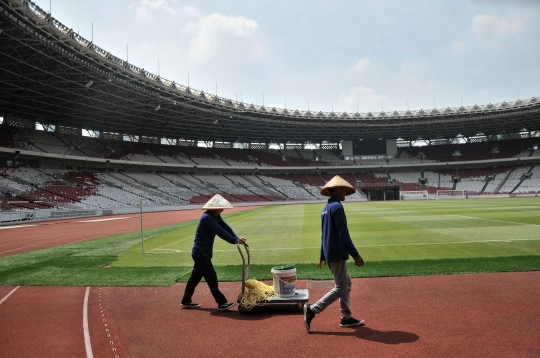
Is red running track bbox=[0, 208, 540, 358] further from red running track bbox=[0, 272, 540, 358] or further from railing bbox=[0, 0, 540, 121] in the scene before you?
railing bbox=[0, 0, 540, 121]

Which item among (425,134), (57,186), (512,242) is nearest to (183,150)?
(57,186)

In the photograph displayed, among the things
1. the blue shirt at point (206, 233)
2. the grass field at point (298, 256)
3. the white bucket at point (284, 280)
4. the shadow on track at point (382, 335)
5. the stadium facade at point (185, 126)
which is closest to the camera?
the shadow on track at point (382, 335)

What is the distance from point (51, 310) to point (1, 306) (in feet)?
4.34

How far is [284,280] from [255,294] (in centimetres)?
56

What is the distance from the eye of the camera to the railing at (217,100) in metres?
25.2

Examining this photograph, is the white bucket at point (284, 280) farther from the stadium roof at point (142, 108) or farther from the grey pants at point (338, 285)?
the stadium roof at point (142, 108)

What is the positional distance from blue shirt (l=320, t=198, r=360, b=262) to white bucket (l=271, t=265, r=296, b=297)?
1.05m

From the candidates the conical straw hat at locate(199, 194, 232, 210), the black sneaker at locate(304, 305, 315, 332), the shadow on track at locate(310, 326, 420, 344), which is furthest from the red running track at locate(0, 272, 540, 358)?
the conical straw hat at locate(199, 194, 232, 210)

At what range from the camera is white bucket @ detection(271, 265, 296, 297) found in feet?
20.0

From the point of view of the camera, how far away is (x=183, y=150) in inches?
2667

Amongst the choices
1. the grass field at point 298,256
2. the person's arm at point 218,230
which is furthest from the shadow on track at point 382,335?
the grass field at point 298,256

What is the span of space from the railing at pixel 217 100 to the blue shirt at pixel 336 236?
86.0ft

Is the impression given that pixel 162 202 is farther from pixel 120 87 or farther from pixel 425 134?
pixel 425 134

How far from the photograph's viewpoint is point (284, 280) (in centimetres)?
614
